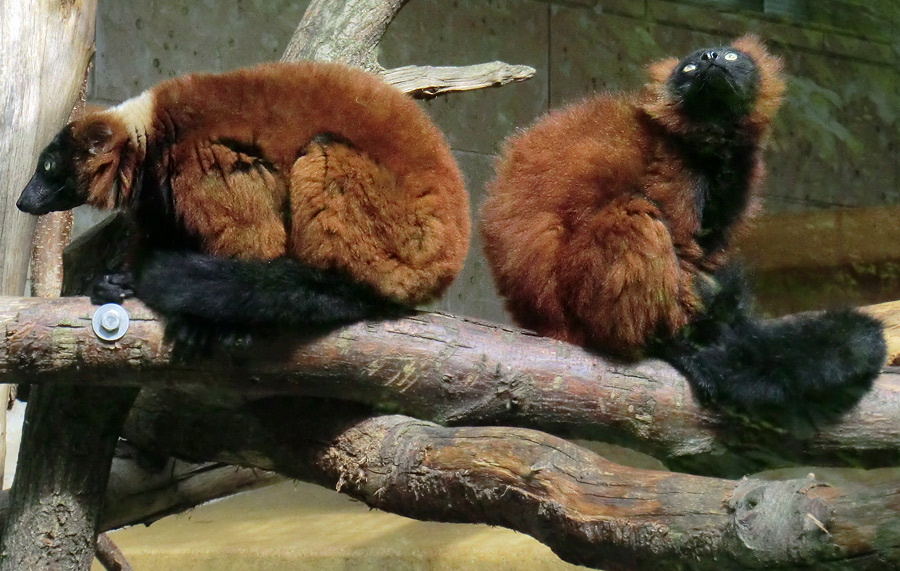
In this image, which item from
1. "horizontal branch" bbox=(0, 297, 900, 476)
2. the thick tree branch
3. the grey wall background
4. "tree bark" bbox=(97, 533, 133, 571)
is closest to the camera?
the grey wall background

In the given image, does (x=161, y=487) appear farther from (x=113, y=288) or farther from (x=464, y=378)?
(x=464, y=378)

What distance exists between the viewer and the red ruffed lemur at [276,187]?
10.1 feet

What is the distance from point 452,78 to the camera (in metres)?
4.48

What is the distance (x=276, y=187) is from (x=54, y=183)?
0.78m

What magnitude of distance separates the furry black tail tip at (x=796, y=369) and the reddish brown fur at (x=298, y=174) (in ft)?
3.22

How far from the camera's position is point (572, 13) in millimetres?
5438

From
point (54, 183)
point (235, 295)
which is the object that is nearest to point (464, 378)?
point (235, 295)

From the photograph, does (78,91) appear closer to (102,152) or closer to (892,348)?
(102,152)

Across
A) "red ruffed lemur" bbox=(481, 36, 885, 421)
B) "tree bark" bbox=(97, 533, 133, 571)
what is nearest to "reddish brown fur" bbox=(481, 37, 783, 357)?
"red ruffed lemur" bbox=(481, 36, 885, 421)

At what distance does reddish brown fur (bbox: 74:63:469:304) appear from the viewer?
3.10 m

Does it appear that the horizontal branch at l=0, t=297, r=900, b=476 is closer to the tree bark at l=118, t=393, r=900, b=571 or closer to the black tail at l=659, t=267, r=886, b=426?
the black tail at l=659, t=267, r=886, b=426

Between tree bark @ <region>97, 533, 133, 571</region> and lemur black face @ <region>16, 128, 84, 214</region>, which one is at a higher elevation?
lemur black face @ <region>16, 128, 84, 214</region>

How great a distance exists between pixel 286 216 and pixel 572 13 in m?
2.90

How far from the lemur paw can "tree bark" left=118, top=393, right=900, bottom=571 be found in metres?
0.55
